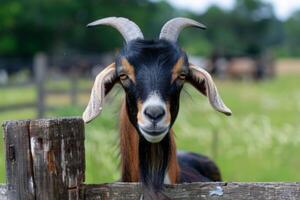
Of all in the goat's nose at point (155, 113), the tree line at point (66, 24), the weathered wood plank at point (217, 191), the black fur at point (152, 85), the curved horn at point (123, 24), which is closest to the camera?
the weathered wood plank at point (217, 191)

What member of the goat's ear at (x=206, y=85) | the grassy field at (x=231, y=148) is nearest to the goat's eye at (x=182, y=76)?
the goat's ear at (x=206, y=85)

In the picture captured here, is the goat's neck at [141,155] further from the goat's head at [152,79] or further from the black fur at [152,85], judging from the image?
the goat's head at [152,79]

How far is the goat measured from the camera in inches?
146

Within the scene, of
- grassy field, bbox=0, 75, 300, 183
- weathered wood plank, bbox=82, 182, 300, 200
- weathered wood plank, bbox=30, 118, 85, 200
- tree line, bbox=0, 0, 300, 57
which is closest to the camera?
weathered wood plank, bbox=30, 118, 85, 200

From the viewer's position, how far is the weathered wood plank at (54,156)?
126 inches

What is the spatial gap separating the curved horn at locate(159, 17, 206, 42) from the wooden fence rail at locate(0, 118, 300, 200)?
106cm

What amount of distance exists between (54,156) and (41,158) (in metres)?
0.06

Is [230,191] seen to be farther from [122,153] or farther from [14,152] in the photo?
[122,153]

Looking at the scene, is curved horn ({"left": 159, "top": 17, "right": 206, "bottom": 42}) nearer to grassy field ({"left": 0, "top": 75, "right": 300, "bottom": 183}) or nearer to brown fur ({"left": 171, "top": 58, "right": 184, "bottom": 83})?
brown fur ({"left": 171, "top": 58, "right": 184, "bottom": 83})

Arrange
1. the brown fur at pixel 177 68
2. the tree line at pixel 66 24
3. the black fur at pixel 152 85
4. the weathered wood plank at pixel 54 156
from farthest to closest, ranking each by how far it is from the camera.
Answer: the tree line at pixel 66 24, the brown fur at pixel 177 68, the black fur at pixel 152 85, the weathered wood plank at pixel 54 156

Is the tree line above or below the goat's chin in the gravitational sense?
above

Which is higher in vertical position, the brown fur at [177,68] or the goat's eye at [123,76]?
the brown fur at [177,68]

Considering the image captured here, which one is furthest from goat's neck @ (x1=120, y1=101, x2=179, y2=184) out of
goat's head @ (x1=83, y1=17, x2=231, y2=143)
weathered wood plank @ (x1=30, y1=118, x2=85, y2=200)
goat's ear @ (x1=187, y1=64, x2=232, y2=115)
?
weathered wood plank @ (x1=30, y1=118, x2=85, y2=200)

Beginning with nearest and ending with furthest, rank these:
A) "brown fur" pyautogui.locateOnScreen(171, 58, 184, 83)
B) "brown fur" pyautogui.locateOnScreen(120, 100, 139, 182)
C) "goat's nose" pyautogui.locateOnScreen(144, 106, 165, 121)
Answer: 1. "goat's nose" pyautogui.locateOnScreen(144, 106, 165, 121)
2. "brown fur" pyautogui.locateOnScreen(171, 58, 184, 83)
3. "brown fur" pyautogui.locateOnScreen(120, 100, 139, 182)
